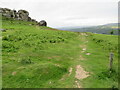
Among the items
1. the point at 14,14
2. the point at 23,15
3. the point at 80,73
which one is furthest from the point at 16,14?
the point at 80,73

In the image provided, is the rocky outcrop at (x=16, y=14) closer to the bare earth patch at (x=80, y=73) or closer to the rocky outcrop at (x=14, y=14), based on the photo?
the rocky outcrop at (x=14, y=14)

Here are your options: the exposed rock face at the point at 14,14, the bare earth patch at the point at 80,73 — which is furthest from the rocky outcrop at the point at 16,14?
the bare earth patch at the point at 80,73

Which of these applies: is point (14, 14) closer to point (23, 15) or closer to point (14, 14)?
point (14, 14)

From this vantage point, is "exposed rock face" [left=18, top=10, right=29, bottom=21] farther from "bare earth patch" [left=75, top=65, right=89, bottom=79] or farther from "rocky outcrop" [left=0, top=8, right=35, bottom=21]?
"bare earth patch" [left=75, top=65, right=89, bottom=79]

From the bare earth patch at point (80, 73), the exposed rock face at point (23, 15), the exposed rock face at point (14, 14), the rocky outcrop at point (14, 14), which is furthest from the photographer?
the exposed rock face at point (23, 15)

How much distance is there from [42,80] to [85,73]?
19.0 feet

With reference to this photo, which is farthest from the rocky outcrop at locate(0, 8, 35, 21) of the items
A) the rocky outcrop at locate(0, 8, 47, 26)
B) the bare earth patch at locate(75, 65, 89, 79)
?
the bare earth patch at locate(75, 65, 89, 79)

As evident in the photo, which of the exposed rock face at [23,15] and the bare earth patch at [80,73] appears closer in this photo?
the bare earth patch at [80,73]

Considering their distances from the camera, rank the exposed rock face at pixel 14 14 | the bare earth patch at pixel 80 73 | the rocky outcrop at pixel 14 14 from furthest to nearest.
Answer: the exposed rock face at pixel 14 14 → the rocky outcrop at pixel 14 14 → the bare earth patch at pixel 80 73

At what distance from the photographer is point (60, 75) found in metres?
14.5

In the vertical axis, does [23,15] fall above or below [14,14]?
below

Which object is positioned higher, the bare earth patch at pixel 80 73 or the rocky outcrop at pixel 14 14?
the rocky outcrop at pixel 14 14

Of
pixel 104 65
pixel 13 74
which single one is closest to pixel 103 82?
pixel 104 65

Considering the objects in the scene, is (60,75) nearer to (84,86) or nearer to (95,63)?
(84,86)
